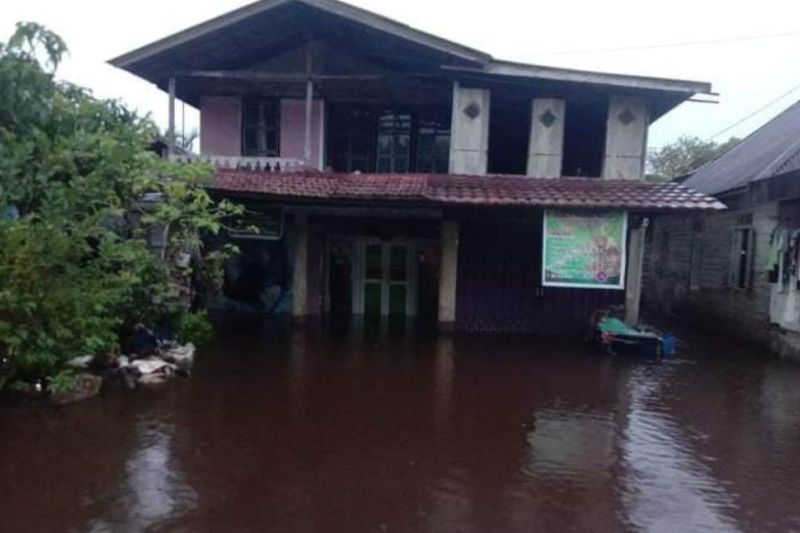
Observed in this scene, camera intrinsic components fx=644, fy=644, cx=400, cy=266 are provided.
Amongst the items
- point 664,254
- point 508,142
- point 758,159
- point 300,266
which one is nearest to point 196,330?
point 300,266

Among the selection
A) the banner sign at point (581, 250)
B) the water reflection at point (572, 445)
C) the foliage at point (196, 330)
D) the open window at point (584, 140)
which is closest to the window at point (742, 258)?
the open window at point (584, 140)

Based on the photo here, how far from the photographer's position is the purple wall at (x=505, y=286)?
13.0 meters

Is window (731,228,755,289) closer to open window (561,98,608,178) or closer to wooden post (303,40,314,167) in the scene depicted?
open window (561,98,608,178)

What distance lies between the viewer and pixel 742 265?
1362 cm

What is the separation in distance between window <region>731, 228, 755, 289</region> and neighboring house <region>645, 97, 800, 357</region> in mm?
20

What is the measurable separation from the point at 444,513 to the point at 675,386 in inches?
227

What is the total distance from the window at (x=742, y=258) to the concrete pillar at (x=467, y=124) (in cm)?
587

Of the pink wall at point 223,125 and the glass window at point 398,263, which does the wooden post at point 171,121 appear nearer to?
the pink wall at point 223,125

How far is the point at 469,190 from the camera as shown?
11.5 metres

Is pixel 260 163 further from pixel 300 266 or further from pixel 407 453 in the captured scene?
pixel 407 453

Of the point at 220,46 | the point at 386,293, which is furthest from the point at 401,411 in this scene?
the point at 220,46

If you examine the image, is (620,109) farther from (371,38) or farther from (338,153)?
(338,153)

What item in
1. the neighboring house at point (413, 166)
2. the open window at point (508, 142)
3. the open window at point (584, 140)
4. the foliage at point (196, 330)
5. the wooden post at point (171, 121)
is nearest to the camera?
the foliage at point (196, 330)

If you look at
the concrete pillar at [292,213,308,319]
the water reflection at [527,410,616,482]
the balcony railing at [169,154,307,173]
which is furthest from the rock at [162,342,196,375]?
the balcony railing at [169,154,307,173]
